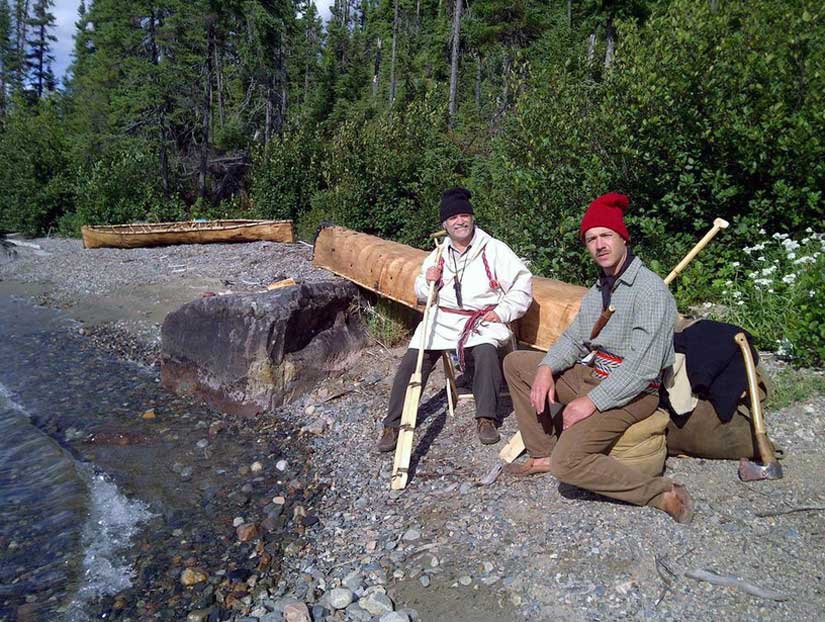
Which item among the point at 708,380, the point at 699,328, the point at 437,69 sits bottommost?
the point at 708,380

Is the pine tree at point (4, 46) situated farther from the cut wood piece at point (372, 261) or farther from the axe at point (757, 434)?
the axe at point (757, 434)

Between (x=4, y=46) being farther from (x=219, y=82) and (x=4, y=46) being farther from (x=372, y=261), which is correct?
(x=372, y=261)

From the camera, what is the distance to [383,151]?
557 inches

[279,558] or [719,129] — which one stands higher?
[719,129]

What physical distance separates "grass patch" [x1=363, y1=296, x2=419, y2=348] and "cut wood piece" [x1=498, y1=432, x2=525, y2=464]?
3.28 meters

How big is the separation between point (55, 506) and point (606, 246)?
474cm

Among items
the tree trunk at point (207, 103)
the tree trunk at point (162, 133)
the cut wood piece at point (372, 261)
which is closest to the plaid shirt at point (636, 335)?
the cut wood piece at point (372, 261)

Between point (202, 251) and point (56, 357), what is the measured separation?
799 centimetres

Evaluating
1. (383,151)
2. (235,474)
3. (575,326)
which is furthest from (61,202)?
(575,326)

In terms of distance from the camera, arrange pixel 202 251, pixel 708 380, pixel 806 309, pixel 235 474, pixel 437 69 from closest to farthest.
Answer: pixel 708 380 → pixel 806 309 → pixel 235 474 → pixel 202 251 → pixel 437 69

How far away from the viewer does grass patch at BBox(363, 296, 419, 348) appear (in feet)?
26.0

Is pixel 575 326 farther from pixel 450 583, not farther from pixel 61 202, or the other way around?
pixel 61 202

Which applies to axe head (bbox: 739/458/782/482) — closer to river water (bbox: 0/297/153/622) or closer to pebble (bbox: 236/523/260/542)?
pebble (bbox: 236/523/260/542)

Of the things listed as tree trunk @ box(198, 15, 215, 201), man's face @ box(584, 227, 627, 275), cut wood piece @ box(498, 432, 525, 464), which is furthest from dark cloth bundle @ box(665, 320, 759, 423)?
tree trunk @ box(198, 15, 215, 201)
